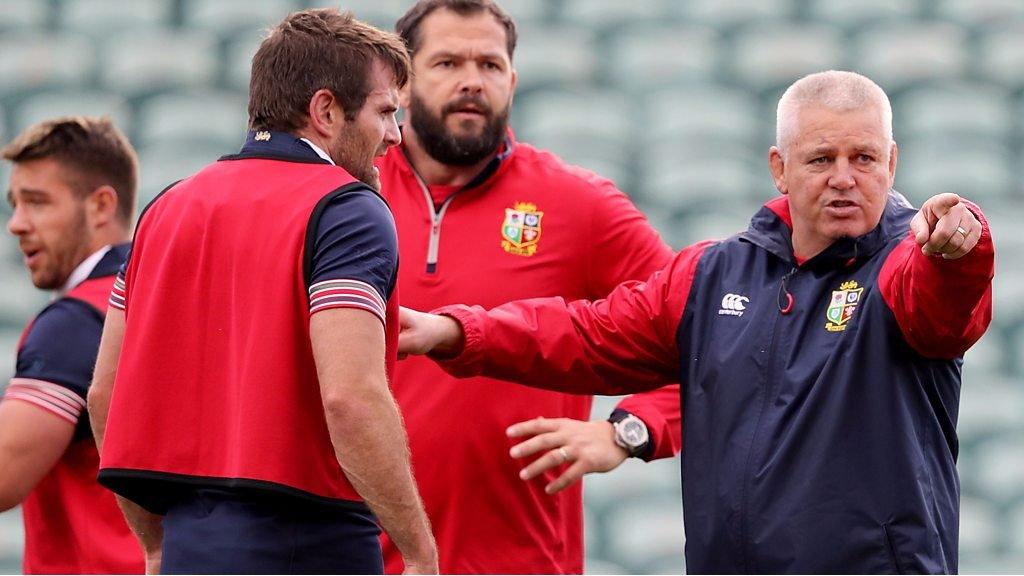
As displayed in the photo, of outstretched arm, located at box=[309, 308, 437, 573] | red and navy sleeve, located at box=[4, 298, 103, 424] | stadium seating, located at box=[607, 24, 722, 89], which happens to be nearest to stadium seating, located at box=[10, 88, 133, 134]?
stadium seating, located at box=[607, 24, 722, 89]

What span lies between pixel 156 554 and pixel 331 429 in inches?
24.7

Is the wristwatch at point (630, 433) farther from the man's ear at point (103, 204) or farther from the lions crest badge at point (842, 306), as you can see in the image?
the man's ear at point (103, 204)

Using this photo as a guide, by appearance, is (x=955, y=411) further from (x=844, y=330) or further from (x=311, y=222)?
(x=311, y=222)

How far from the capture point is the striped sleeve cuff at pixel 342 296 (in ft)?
8.41

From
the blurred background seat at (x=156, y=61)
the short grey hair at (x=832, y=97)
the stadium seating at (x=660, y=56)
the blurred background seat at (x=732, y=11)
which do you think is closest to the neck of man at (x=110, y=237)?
Result: the short grey hair at (x=832, y=97)

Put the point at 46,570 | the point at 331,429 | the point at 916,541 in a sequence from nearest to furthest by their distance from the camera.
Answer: the point at 331,429 < the point at 916,541 < the point at 46,570

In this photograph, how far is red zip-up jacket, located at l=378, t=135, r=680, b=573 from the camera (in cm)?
368

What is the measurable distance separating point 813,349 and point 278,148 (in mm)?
1102

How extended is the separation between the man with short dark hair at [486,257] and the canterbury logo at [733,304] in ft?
1.47

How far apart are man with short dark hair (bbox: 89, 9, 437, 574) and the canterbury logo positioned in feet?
2.42

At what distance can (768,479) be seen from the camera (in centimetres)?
290

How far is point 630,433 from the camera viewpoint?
3426mm

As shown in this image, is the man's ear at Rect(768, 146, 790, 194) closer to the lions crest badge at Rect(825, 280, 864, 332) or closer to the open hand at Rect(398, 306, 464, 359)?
the lions crest badge at Rect(825, 280, 864, 332)

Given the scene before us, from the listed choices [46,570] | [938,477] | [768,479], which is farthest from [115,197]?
[938,477]
